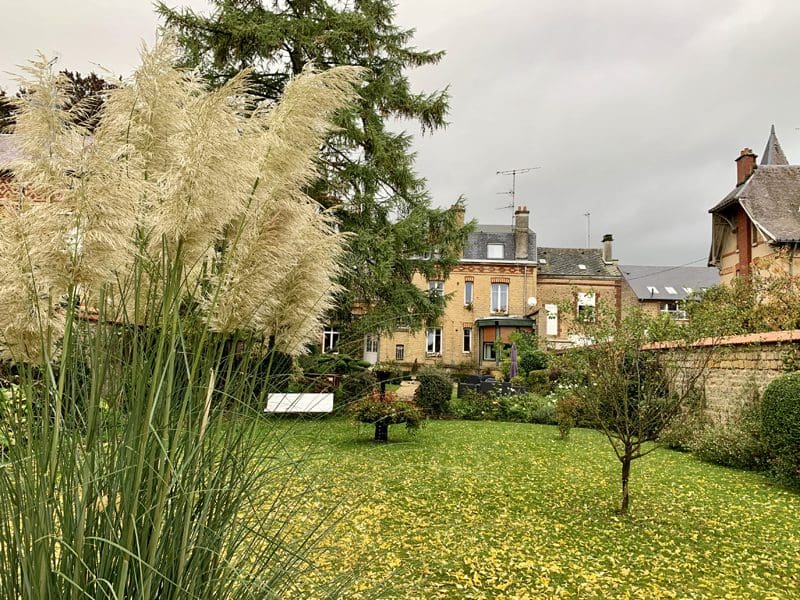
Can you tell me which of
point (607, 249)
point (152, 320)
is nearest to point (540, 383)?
point (152, 320)

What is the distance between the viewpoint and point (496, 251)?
28438 millimetres

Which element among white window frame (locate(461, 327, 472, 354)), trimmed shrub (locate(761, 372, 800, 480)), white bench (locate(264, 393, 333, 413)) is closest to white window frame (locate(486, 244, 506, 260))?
white window frame (locate(461, 327, 472, 354))

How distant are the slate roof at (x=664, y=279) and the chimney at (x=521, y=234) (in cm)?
581

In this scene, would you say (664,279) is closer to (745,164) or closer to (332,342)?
(745,164)

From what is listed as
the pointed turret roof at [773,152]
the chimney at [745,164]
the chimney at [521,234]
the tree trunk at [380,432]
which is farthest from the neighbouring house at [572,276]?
the tree trunk at [380,432]

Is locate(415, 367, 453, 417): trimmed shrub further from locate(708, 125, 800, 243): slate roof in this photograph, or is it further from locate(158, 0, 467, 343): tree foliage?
locate(708, 125, 800, 243): slate roof

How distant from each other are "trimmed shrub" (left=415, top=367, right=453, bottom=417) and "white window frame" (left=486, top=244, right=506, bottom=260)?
1652 centimetres

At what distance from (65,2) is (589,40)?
8.75m

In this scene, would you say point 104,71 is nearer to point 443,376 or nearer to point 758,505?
point 758,505

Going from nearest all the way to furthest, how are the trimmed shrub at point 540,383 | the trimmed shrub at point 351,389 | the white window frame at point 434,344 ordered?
1. the trimmed shrub at point 351,389
2. the trimmed shrub at point 540,383
3. the white window frame at point 434,344

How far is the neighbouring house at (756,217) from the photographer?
15.4 meters

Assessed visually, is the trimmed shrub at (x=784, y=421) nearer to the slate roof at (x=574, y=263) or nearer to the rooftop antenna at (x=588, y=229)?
the slate roof at (x=574, y=263)

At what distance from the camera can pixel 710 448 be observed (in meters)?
8.50

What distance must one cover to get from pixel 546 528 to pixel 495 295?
24047 millimetres
